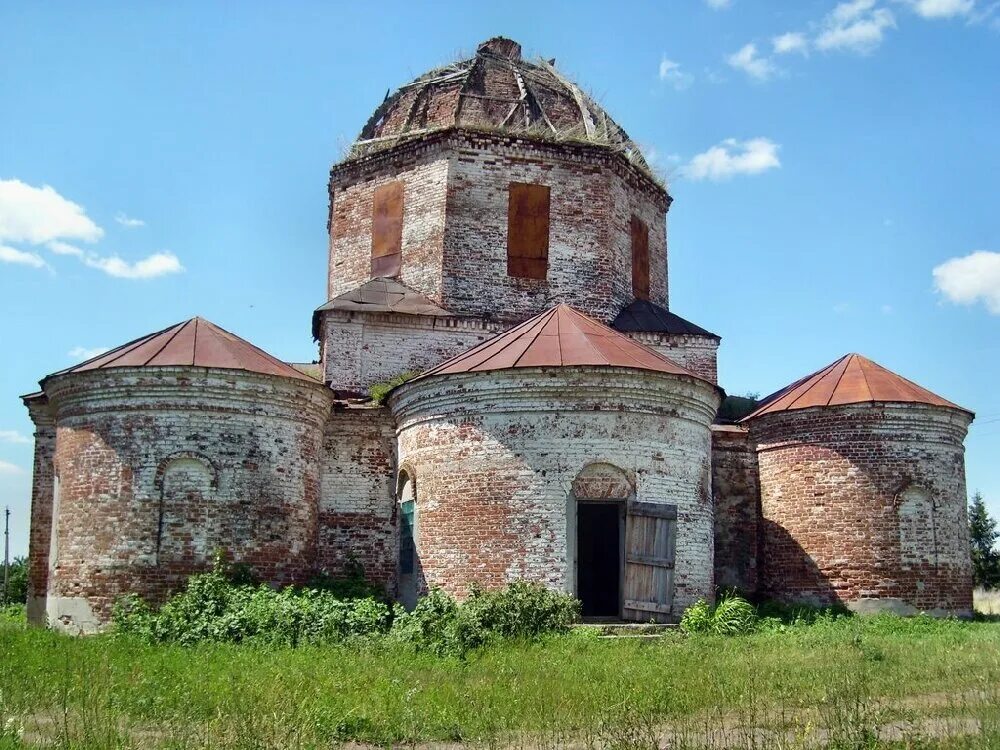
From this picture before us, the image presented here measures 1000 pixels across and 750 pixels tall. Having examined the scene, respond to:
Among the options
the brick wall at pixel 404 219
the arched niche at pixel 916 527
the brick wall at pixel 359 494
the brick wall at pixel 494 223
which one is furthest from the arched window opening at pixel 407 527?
the arched niche at pixel 916 527

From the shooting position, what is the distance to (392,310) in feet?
56.2

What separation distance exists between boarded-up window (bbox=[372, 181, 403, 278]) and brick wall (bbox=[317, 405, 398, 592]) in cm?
376

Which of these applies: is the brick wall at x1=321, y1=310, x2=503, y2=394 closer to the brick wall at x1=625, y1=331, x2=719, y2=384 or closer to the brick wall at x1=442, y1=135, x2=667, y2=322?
the brick wall at x1=442, y1=135, x2=667, y2=322

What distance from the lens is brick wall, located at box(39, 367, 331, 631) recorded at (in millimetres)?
13500

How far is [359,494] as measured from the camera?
15.4m

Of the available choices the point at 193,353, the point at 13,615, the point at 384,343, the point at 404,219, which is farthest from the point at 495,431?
the point at 13,615

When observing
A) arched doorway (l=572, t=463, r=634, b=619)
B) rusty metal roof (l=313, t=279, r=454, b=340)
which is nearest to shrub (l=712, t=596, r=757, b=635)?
arched doorway (l=572, t=463, r=634, b=619)

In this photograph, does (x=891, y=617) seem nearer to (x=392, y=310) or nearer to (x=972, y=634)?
(x=972, y=634)

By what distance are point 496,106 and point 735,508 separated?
8.49 metres

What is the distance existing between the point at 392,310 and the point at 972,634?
9.95m

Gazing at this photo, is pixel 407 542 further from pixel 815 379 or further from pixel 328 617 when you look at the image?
pixel 815 379

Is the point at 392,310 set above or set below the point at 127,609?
above

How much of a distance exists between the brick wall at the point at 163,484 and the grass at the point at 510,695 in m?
1.69

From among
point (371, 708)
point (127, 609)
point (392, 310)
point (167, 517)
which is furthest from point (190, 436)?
point (371, 708)
